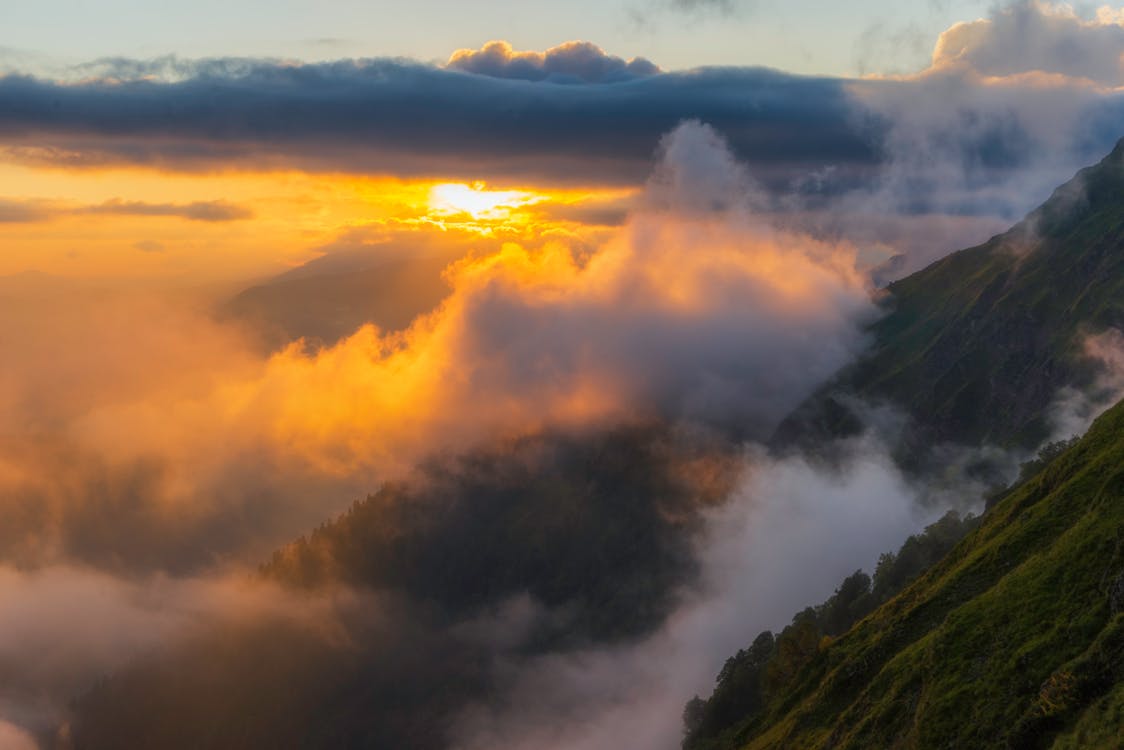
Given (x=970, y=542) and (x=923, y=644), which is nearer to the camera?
(x=923, y=644)

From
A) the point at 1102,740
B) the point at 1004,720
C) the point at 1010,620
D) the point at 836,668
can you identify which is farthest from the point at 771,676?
the point at 1102,740

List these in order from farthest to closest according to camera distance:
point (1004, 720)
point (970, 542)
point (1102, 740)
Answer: point (970, 542) → point (1004, 720) → point (1102, 740)

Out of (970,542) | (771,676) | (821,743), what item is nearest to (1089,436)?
(970,542)

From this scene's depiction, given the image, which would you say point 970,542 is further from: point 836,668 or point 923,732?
point 923,732

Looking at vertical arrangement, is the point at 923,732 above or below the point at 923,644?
below

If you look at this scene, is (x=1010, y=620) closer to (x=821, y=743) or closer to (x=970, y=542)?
(x=821, y=743)

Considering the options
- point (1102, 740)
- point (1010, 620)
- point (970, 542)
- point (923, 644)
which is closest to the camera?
point (1102, 740)

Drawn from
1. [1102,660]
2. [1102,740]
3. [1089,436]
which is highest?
[1089,436]
